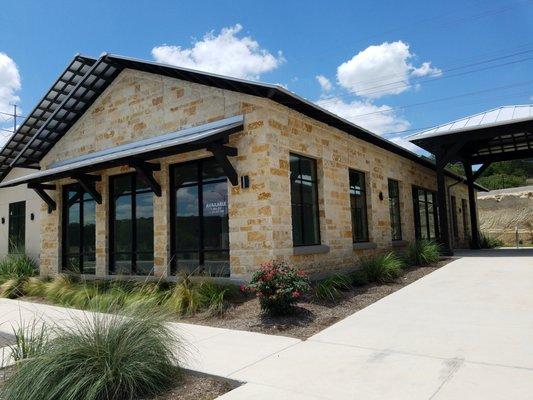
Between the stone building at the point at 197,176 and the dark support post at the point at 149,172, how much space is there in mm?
36

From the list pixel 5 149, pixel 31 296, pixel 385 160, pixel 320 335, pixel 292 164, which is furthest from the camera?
pixel 5 149

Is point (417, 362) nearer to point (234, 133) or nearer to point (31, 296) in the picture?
point (234, 133)

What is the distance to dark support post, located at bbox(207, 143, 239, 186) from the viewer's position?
8648mm

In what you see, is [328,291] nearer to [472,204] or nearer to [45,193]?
[45,193]

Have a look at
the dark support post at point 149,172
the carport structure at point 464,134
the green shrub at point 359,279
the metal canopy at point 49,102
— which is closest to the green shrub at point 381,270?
the green shrub at point 359,279

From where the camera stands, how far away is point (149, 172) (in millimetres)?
10484

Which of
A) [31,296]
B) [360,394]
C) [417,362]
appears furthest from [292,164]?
[31,296]

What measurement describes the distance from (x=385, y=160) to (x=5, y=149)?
14381 mm

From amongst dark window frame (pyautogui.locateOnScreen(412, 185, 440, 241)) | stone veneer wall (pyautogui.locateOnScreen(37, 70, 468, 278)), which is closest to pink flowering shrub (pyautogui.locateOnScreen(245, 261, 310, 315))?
stone veneer wall (pyautogui.locateOnScreen(37, 70, 468, 278))

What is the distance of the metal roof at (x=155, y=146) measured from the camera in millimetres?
8531

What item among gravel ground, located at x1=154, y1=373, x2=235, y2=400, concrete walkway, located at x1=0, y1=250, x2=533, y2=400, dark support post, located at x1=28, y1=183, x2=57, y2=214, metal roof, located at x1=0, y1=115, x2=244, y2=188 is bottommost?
gravel ground, located at x1=154, y1=373, x2=235, y2=400

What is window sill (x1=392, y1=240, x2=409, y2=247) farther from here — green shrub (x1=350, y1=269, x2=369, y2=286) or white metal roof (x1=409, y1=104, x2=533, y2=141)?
green shrub (x1=350, y1=269, x2=369, y2=286)

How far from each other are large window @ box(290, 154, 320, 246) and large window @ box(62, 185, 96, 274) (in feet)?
21.7

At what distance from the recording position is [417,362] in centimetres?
473
